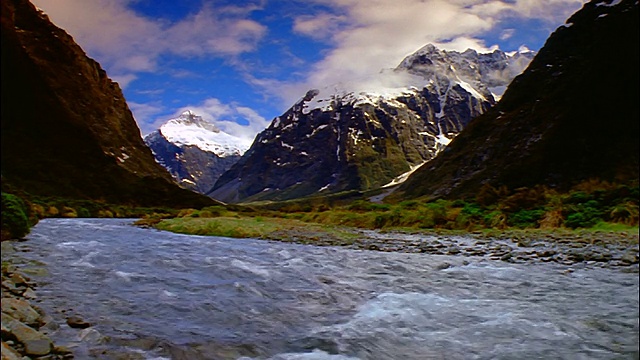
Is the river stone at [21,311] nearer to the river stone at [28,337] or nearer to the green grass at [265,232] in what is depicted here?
the river stone at [28,337]

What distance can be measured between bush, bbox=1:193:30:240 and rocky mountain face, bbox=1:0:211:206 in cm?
85

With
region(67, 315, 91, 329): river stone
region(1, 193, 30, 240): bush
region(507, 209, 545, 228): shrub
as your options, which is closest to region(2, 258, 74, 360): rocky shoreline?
region(67, 315, 91, 329): river stone

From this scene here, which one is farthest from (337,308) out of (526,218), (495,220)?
(495,220)

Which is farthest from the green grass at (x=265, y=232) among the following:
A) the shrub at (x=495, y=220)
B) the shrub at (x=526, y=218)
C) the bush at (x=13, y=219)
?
the bush at (x=13, y=219)

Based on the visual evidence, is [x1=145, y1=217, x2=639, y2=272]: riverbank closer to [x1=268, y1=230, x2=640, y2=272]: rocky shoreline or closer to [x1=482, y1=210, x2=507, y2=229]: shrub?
[x1=268, y1=230, x2=640, y2=272]: rocky shoreline

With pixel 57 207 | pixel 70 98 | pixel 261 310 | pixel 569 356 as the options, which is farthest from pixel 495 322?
pixel 57 207

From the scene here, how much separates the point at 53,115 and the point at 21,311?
2.42m

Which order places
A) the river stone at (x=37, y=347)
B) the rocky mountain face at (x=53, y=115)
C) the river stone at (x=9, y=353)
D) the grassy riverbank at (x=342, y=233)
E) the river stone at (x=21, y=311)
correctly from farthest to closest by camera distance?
the grassy riverbank at (x=342, y=233) → the river stone at (x=21, y=311) → the river stone at (x=37, y=347) → the river stone at (x=9, y=353) → the rocky mountain face at (x=53, y=115)

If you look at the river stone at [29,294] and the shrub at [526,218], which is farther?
the shrub at [526,218]

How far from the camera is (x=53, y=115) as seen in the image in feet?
18.9

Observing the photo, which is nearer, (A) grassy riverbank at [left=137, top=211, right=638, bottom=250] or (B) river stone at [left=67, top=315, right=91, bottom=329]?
(B) river stone at [left=67, top=315, right=91, bottom=329]

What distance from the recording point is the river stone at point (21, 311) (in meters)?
5.06

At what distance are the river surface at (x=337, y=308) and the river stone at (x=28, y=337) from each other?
372 millimetres

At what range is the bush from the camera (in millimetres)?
13143
